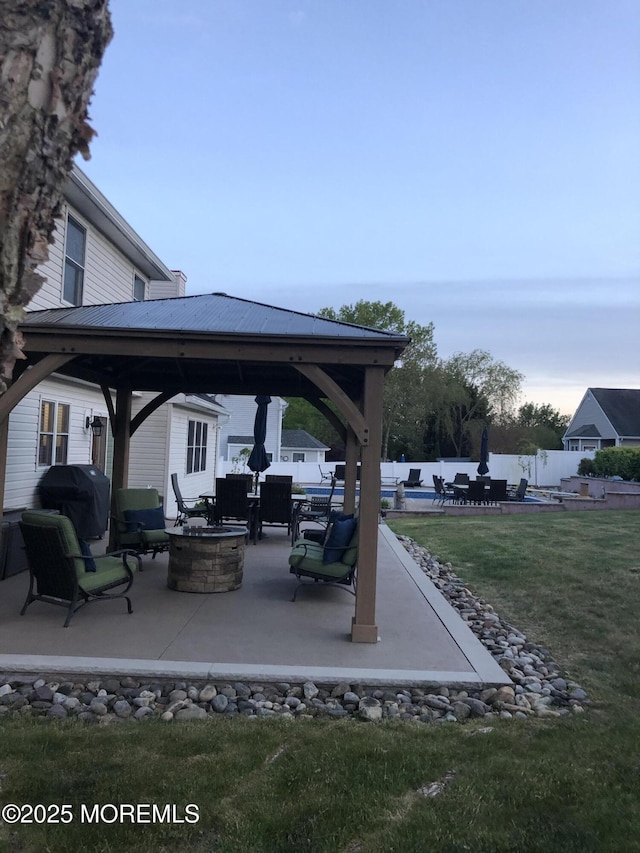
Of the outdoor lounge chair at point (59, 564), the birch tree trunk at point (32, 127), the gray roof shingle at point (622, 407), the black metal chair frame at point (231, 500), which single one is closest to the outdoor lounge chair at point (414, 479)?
the gray roof shingle at point (622, 407)

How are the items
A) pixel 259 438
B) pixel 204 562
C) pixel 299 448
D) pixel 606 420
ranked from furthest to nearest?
pixel 299 448
pixel 606 420
pixel 259 438
pixel 204 562

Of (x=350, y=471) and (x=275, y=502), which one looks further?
(x=275, y=502)

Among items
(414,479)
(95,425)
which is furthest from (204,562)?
(414,479)

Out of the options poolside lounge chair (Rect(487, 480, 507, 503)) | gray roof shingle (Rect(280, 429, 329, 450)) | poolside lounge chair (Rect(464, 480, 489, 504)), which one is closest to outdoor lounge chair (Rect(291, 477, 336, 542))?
poolside lounge chair (Rect(464, 480, 489, 504))

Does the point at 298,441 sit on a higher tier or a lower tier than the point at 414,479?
higher

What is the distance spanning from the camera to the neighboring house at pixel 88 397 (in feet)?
29.9

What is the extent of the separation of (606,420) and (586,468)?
7303 mm

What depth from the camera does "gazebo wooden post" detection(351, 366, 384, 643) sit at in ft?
17.7

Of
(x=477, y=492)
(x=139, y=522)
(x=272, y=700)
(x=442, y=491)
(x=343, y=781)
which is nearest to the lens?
(x=343, y=781)

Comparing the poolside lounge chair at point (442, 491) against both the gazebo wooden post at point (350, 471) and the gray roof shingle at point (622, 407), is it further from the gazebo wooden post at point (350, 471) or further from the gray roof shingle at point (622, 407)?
the gray roof shingle at point (622, 407)

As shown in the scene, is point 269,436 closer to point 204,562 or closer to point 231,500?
point 231,500

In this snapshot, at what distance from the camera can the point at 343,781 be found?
3.10 m

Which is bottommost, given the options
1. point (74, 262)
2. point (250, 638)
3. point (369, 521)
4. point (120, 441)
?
point (250, 638)

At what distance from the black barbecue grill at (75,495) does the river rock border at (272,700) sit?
5.59m
